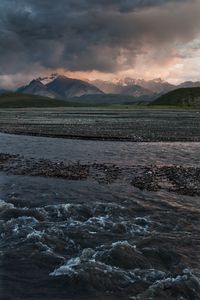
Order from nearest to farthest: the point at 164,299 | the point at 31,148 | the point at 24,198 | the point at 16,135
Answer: the point at 164,299
the point at 24,198
the point at 31,148
the point at 16,135

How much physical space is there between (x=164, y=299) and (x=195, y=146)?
Result: 177 ft

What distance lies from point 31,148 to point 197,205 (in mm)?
40794

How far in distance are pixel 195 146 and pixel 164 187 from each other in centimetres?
3313

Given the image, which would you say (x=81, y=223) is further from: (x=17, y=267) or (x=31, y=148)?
(x=31, y=148)

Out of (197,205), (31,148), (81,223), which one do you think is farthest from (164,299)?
(31,148)

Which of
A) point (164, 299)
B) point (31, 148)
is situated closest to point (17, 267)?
point (164, 299)

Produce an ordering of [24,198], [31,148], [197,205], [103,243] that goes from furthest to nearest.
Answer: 1. [31,148]
2. [24,198]
3. [197,205]
4. [103,243]

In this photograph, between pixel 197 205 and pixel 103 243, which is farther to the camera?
pixel 197 205

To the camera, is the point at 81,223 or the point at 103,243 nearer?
the point at 103,243

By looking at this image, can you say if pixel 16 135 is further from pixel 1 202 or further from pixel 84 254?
pixel 84 254

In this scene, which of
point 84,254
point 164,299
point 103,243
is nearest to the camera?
point 164,299

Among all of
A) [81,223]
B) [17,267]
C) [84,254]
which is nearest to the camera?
[17,267]

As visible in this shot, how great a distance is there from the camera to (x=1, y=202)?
31.1 metres

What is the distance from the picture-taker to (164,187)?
3716 cm
